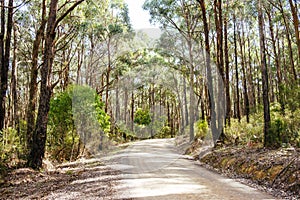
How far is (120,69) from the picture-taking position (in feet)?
85.4

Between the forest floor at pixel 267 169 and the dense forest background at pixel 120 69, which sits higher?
the dense forest background at pixel 120 69

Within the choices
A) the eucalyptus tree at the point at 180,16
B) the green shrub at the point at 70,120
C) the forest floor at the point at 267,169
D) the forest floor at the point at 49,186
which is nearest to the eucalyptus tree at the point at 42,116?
the forest floor at the point at 49,186

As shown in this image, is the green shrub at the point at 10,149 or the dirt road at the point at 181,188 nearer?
the dirt road at the point at 181,188

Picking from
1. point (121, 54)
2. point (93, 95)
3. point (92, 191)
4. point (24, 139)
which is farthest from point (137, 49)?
point (92, 191)

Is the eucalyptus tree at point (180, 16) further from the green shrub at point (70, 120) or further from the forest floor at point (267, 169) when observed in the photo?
the forest floor at point (267, 169)

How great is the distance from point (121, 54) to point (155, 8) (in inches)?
196

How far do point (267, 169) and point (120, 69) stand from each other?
19508 millimetres

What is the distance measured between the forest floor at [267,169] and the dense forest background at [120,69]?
4.02 feet

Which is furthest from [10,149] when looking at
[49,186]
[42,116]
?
[49,186]

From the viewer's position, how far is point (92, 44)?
77.1 ft

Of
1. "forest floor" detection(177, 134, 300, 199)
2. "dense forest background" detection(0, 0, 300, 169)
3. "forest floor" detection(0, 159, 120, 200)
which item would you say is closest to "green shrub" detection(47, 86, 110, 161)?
"dense forest background" detection(0, 0, 300, 169)

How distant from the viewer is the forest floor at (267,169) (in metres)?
6.52

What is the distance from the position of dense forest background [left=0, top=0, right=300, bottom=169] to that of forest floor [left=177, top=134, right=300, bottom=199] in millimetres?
1225

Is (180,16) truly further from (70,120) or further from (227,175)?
(227,175)
